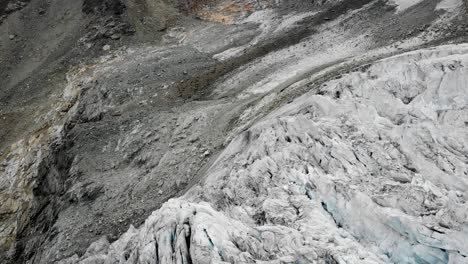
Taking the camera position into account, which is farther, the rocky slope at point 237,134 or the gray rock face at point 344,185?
the rocky slope at point 237,134

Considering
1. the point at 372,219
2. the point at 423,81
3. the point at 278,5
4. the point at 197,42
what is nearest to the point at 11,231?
the point at 197,42

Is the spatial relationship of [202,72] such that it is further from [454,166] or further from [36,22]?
[36,22]

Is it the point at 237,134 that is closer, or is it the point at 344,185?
the point at 344,185

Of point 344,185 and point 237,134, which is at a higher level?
point 344,185

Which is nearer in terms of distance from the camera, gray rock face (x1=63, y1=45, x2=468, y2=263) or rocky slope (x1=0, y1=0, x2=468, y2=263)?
gray rock face (x1=63, y1=45, x2=468, y2=263)
